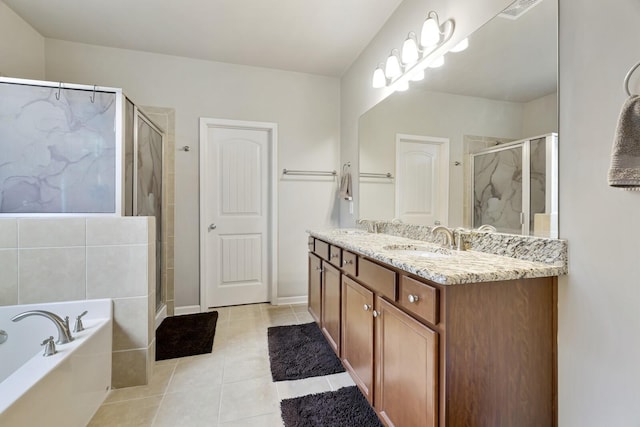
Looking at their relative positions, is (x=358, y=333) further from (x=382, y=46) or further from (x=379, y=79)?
(x=382, y=46)

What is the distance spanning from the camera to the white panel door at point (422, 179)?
5.68ft

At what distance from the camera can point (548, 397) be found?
41.6 inches

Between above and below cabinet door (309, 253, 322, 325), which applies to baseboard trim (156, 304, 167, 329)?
below

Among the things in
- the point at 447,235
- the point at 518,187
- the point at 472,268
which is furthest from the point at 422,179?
the point at 472,268

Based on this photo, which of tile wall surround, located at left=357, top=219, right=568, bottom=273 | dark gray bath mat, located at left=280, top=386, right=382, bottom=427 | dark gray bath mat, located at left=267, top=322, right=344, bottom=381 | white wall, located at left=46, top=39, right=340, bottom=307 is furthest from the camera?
white wall, located at left=46, top=39, right=340, bottom=307

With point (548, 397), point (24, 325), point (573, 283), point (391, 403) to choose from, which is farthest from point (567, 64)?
point (24, 325)

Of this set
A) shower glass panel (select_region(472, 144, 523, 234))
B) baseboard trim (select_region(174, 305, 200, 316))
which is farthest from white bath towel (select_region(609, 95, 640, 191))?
baseboard trim (select_region(174, 305, 200, 316))

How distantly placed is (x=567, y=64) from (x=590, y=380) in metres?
1.11

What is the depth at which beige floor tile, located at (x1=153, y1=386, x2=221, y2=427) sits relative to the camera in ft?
4.66

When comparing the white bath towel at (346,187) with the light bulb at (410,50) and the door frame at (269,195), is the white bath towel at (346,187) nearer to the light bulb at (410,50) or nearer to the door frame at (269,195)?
the door frame at (269,195)

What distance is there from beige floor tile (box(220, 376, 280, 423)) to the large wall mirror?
4.58 ft

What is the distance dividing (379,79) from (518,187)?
144 cm

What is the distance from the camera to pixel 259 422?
1.42 meters

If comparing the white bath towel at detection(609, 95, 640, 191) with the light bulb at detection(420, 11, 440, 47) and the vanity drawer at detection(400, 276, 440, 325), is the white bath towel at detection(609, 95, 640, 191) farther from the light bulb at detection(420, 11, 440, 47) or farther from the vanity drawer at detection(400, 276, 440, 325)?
the light bulb at detection(420, 11, 440, 47)
